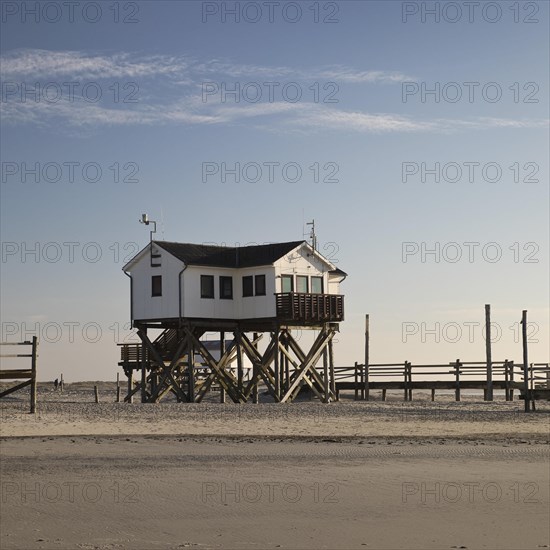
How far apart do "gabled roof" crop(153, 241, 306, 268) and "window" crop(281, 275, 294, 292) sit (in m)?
1.03

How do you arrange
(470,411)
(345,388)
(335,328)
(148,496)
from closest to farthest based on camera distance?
1. (148,496)
2. (470,411)
3. (335,328)
4. (345,388)

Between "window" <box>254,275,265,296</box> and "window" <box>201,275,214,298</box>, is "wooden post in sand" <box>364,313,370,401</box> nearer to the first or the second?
"window" <box>254,275,265,296</box>

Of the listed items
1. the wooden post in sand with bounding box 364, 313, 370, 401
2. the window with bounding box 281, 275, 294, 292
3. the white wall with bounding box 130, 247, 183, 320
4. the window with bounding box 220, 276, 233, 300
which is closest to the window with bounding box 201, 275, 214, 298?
the window with bounding box 220, 276, 233, 300

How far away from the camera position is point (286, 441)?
84.3 feet

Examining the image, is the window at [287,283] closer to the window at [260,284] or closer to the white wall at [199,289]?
the white wall at [199,289]

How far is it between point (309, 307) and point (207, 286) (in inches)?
187

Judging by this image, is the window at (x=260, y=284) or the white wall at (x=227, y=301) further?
the window at (x=260, y=284)

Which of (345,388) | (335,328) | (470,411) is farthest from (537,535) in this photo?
(345,388)

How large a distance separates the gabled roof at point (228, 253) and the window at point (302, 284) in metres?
1.45

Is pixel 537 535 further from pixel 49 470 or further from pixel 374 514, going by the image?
pixel 49 470

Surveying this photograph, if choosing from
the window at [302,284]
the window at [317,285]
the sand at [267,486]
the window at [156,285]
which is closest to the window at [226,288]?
the window at [156,285]

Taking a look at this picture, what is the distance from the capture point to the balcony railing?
1892 inches

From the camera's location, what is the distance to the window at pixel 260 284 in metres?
48.5

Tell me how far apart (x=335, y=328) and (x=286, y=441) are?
26919 mm
